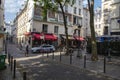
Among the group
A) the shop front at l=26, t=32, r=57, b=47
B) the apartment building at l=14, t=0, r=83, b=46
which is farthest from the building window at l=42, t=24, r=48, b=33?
the shop front at l=26, t=32, r=57, b=47

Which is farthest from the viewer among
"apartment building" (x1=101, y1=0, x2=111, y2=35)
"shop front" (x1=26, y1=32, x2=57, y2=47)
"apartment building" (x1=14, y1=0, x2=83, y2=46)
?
"apartment building" (x1=101, y1=0, x2=111, y2=35)

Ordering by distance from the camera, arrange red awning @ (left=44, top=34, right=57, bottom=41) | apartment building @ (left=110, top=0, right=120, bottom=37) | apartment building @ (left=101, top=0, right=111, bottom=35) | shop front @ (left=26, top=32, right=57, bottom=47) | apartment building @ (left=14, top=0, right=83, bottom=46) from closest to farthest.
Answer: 1. apartment building @ (left=110, top=0, right=120, bottom=37)
2. shop front @ (left=26, top=32, right=57, bottom=47)
3. apartment building @ (left=14, top=0, right=83, bottom=46)
4. red awning @ (left=44, top=34, right=57, bottom=41)
5. apartment building @ (left=101, top=0, right=111, bottom=35)

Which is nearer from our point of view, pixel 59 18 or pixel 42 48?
pixel 42 48

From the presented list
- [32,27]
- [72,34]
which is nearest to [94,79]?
[32,27]

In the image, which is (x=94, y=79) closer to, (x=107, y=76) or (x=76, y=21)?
(x=107, y=76)

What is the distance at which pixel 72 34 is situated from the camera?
2035 inches

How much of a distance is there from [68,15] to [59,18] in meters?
3.48

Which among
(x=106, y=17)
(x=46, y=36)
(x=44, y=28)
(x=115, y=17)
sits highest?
(x=106, y=17)

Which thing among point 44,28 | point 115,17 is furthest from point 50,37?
point 115,17

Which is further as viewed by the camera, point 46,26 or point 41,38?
point 46,26

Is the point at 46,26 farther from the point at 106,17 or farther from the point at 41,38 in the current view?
the point at 106,17

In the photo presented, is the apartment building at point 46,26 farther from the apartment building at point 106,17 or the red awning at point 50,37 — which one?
the apartment building at point 106,17

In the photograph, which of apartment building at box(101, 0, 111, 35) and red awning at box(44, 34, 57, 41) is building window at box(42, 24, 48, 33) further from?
apartment building at box(101, 0, 111, 35)

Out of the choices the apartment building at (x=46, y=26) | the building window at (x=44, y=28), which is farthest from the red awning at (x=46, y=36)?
the building window at (x=44, y=28)
